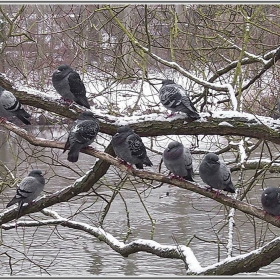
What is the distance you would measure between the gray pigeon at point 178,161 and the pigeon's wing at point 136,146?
7.8 inches

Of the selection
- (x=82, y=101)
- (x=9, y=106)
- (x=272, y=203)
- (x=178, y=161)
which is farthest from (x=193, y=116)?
(x=9, y=106)

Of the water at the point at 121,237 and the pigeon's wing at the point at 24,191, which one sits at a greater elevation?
the water at the point at 121,237

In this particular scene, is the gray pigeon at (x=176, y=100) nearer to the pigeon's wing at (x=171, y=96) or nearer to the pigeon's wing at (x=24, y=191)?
the pigeon's wing at (x=171, y=96)

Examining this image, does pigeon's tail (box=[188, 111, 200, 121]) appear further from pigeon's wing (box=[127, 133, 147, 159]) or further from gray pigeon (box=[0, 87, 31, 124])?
gray pigeon (box=[0, 87, 31, 124])

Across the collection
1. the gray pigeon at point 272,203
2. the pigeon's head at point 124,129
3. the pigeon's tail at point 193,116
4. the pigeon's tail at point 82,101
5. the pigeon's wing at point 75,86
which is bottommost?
the gray pigeon at point 272,203

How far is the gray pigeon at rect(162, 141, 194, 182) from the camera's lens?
417 centimetres

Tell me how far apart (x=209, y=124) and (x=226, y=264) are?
1.10 m

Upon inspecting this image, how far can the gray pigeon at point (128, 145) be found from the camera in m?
4.04

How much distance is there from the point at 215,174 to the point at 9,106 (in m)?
1.79

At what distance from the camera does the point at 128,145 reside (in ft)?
13.3

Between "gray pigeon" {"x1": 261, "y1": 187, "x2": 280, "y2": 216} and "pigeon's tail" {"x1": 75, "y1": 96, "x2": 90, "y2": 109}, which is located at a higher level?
"pigeon's tail" {"x1": 75, "y1": 96, "x2": 90, "y2": 109}

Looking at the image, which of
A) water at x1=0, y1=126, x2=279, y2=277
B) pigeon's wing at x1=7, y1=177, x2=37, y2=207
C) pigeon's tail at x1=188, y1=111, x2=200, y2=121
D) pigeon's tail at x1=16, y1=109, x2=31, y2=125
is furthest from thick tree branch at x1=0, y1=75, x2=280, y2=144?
water at x1=0, y1=126, x2=279, y2=277

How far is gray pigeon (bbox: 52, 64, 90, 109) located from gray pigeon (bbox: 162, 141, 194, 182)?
1.02 meters

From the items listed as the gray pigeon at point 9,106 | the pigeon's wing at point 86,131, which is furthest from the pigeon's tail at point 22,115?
the pigeon's wing at point 86,131
